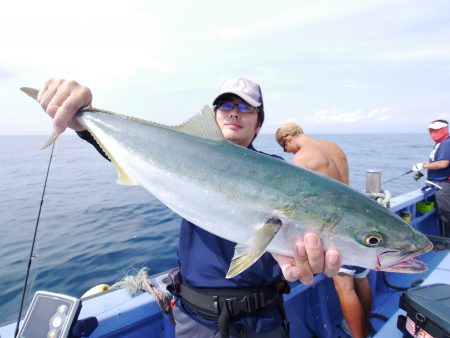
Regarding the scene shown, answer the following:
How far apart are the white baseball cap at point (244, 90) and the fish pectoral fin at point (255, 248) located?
1344 millimetres

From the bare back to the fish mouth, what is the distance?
2866 millimetres

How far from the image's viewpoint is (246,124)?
3.14 meters

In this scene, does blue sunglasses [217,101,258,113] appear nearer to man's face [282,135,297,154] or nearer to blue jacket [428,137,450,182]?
man's face [282,135,297,154]

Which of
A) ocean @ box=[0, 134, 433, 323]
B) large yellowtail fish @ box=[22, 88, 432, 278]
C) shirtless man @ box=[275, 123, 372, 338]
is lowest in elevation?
ocean @ box=[0, 134, 433, 323]

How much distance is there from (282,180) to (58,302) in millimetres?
2089

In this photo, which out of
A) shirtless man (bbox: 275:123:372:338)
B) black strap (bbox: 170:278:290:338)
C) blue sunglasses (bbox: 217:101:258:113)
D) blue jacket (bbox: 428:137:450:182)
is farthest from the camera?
blue jacket (bbox: 428:137:450:182)

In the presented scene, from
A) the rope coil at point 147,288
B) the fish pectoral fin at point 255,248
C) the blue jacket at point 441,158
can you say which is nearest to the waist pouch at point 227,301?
the fish pectoral fin at point 255,248

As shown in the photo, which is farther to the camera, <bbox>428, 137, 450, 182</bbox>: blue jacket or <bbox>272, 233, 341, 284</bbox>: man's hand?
<bbox>428, 137, 450, 182</bbox>: blue jacket

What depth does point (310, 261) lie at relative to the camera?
82.8 inches

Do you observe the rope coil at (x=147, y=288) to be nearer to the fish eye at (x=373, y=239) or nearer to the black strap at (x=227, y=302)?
the black strap at (x=227, y=302)

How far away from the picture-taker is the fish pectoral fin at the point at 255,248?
6.44 feet

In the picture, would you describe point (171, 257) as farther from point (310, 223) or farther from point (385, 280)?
point (310, 223)

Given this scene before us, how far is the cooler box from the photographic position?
9.18 feet

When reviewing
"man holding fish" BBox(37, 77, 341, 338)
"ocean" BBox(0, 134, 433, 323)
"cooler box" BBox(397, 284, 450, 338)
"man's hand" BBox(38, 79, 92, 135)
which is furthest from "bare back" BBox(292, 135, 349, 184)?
"man's hand" BBox(38, 79, 92, 135)
